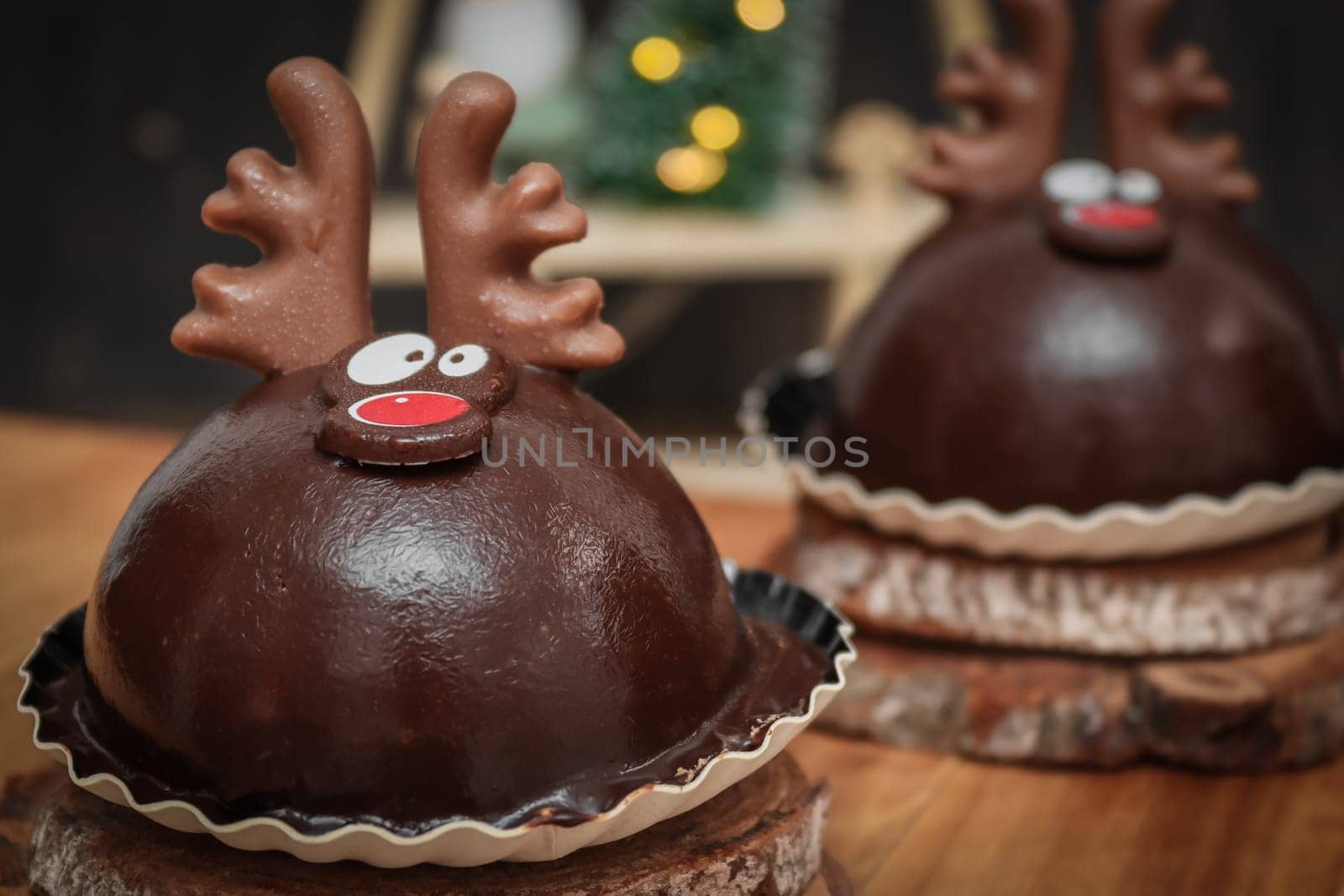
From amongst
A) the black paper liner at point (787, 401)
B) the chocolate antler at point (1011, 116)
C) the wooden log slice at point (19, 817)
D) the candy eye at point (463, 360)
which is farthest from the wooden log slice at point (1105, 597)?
the wooden log slice at point (19, 817)

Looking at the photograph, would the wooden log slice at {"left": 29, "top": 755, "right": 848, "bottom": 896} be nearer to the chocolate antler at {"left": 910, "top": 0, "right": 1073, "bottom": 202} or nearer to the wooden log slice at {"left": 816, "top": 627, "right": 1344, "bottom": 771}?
the wooden log slice at {"left": 816, "top": 627, "right": 1344, "bottom": 771}

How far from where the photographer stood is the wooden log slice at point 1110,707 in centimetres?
198

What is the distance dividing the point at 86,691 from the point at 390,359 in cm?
42

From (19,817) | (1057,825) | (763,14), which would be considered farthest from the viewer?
(763,14)

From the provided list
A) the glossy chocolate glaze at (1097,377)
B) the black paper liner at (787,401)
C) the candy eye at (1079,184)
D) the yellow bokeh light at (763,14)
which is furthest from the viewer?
the yellow bokeh light at (763,14)

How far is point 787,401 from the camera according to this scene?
8.22 feet

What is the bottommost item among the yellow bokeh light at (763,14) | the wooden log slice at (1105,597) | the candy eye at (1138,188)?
the wooden log slice at (1105,597)

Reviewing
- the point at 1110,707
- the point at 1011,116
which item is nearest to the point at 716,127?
the point at 1011,116

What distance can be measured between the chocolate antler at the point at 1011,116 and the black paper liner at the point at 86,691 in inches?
33.2

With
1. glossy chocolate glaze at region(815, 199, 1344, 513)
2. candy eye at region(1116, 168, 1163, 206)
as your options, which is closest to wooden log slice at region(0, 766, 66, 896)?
glossy chocolate glaze at region(815, 199, 1344, 513)

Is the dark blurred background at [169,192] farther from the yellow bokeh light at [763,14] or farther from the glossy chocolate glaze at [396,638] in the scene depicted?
the glossy chocolate glaze at [396,638]

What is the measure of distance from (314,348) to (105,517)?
1595 mm

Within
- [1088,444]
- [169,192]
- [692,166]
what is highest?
[1088,444]

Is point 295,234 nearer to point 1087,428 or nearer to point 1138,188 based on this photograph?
point 1087,428
